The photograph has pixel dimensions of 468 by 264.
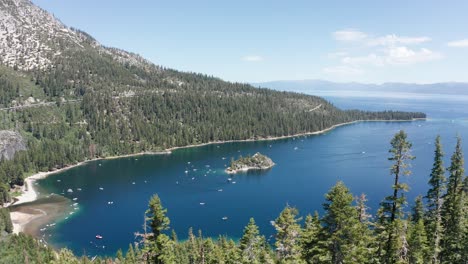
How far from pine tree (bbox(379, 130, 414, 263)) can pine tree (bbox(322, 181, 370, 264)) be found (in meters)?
4.98

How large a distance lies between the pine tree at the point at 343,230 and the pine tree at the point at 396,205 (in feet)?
16.3

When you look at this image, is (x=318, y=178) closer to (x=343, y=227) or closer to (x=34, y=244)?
(x=34, y=244)

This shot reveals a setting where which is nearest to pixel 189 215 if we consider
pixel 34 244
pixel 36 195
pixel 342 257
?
pixel 34 244

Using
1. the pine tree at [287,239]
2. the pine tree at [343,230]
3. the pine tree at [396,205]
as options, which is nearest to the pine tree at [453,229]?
the pine tree at [396,205]

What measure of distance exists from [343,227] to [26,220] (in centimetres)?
12818

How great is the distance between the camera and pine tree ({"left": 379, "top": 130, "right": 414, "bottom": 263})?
3716 cm

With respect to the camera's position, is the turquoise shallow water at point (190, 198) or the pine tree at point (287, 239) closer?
the pine tree at point (287, 239)

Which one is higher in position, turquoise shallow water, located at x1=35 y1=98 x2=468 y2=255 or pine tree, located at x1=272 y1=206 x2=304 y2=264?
pine tree, located at x1=272 y1=206 x2=304 y2=264

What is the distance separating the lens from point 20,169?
174000 mm

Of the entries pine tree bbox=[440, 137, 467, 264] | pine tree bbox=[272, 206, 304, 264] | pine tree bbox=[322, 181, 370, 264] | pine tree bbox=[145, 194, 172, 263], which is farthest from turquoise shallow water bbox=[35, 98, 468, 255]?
pine tree bbox=[322, 181, 370, 264]

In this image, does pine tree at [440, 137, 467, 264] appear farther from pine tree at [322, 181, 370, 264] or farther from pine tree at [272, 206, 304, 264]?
pine tree at [272, 206, 304, 264]

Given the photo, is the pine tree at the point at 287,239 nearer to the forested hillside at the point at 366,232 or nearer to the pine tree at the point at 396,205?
the forested hillside at the point at 366,232

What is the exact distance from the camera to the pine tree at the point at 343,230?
34531 mm

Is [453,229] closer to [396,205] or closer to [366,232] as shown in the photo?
[366,232]
